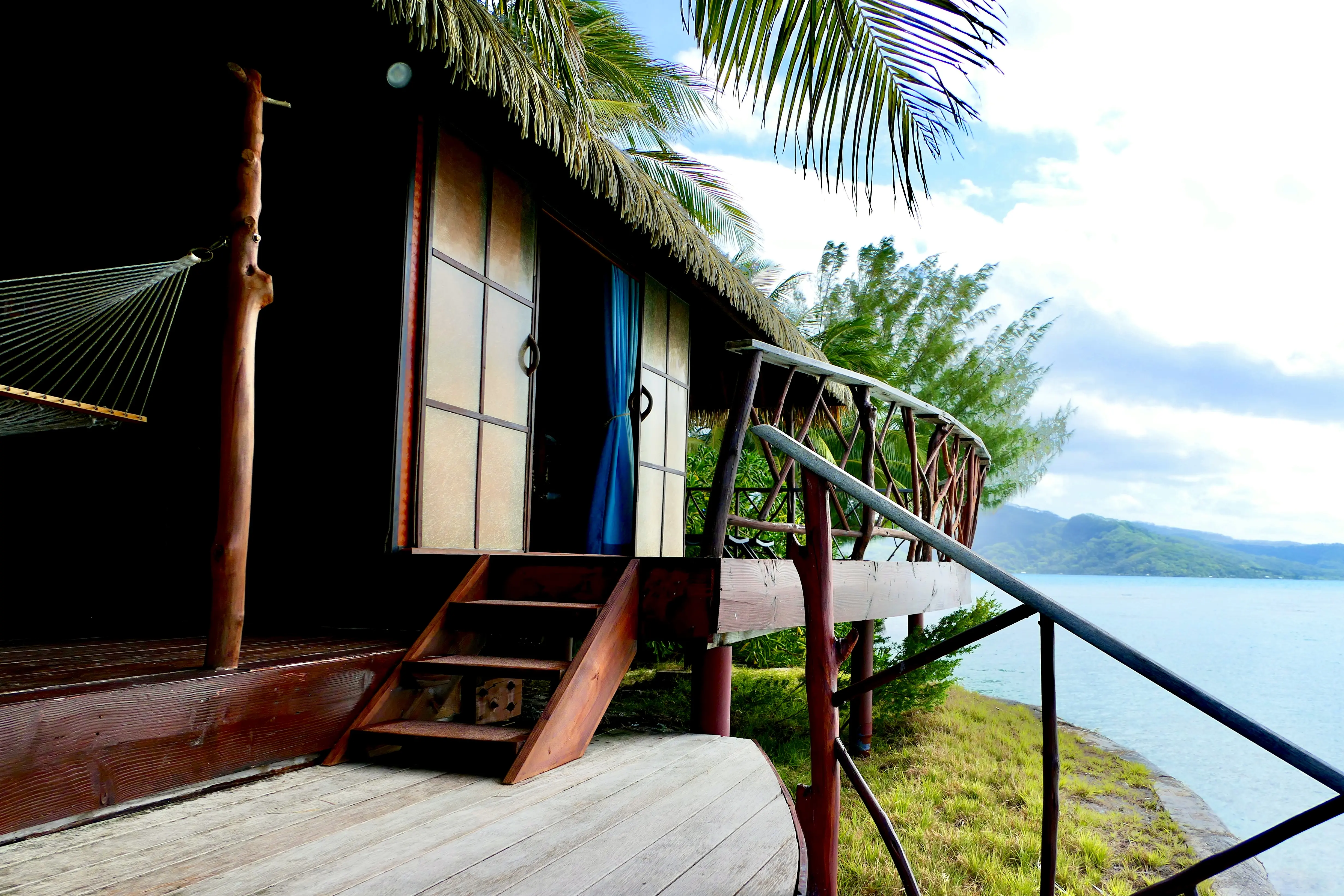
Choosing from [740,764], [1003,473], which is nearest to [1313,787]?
[1003,473]

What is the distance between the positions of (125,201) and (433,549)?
251cm

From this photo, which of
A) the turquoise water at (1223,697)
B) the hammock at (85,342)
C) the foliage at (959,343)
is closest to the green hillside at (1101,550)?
the turquoise water at (1223,697)

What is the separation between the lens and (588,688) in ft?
7.67

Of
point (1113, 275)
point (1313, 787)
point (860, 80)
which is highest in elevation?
point (1113, 275)

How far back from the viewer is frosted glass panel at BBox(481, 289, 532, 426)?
372cm

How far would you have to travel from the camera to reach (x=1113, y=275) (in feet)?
274

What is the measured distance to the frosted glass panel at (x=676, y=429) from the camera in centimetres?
568

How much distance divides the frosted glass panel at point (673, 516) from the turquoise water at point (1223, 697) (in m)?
2.38

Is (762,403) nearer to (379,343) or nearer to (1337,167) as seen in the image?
(379,343)

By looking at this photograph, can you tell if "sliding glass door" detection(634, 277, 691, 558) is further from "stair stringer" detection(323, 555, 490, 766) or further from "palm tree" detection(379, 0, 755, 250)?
"stair stringer" detection(323, 555, 490, 766)

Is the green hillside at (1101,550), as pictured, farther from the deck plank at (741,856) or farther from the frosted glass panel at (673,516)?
the deck plank at (741,856)

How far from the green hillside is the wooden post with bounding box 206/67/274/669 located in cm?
5328

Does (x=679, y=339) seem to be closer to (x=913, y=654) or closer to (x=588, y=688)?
(x=913, y=654)

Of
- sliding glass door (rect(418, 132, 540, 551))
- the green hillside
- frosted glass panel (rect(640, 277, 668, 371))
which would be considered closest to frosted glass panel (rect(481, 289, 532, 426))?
sliding glass door (rect(418, 132, 540, 551))
